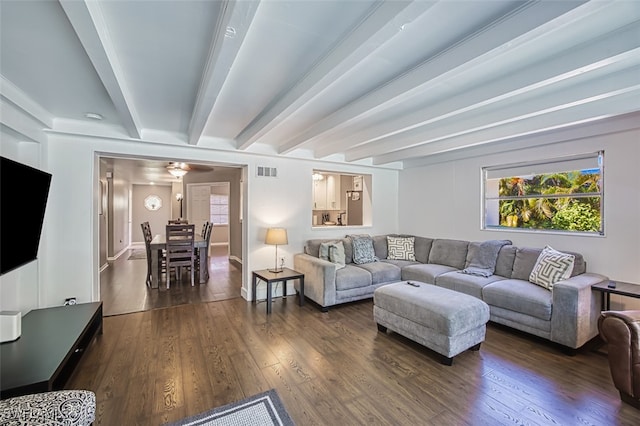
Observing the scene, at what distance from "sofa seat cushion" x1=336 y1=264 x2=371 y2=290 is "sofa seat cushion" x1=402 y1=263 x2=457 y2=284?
69cm

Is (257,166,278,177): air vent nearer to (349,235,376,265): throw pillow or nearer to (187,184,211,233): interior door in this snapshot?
(349,235,376,265): throw pillow

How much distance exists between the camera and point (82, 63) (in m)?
2.06

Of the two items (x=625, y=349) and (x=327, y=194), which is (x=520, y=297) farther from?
(x=327, y=194)

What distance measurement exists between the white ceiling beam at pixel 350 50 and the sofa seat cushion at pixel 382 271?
2757 mm

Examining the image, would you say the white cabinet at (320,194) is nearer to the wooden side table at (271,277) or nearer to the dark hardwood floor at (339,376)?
the wooden side table at (271,277)

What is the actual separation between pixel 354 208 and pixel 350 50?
16.8 feet

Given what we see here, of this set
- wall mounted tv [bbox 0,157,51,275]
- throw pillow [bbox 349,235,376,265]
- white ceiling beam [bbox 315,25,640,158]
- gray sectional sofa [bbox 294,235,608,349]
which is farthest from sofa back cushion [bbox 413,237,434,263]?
wall mounted tv [bbox 0,157,51,275]

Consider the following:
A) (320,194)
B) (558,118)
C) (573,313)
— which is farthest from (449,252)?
(320,194)

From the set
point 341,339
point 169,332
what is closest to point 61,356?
point 169,332

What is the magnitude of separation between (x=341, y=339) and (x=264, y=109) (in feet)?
8.55

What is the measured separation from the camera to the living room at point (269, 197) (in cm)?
279

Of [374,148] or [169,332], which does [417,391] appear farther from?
[374,148]

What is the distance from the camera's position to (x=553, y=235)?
374 cm

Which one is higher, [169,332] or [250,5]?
[250,5]
